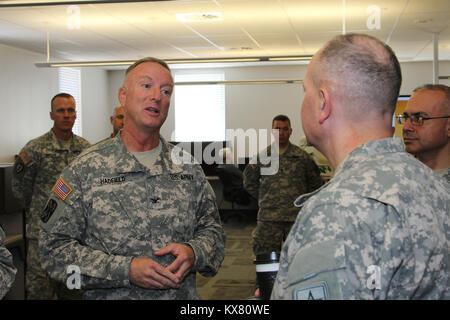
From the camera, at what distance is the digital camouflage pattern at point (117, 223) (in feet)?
5.83

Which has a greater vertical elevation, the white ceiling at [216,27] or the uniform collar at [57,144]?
the white ceiling at [216,27]

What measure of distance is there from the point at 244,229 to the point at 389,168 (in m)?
7.92

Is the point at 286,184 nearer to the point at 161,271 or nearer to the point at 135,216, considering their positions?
the point at 135,216

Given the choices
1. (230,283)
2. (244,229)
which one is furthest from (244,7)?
(244,229)

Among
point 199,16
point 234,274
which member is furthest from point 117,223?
point 199,16

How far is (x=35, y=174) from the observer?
4137 millimetres

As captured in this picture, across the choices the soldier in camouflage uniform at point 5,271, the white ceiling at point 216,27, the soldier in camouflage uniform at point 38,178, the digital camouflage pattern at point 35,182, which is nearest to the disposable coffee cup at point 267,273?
the soldier in camouflage uniform at point 5,271

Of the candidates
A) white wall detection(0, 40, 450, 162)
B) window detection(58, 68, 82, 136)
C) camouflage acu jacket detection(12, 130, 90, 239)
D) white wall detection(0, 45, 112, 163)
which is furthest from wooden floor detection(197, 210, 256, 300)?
window detection(58, 68, 82, 136)

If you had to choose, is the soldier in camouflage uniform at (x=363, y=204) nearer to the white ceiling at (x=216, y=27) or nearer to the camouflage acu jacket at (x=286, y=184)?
the camouflage acu jacket at (x=286, y=184)

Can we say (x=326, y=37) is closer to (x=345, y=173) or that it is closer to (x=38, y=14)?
(x=38, y=14)

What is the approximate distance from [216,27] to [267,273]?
6.30 m

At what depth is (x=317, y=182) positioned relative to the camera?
498 cm

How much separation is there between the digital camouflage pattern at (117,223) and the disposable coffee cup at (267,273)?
0.72 metres

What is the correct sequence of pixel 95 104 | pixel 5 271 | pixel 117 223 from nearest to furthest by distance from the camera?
1. pixel 5 271
2. pixel 117 223
3. pixel 95 104
